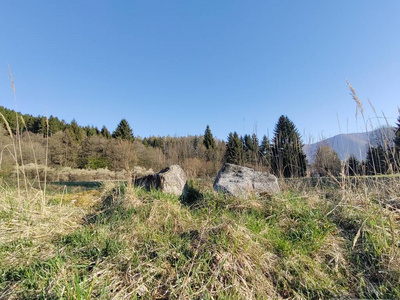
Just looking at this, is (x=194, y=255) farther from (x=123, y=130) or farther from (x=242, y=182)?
(x=123, y=130)

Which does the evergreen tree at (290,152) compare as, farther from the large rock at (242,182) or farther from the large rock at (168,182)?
the large rock at (168,182)

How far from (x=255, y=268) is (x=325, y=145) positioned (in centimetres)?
472

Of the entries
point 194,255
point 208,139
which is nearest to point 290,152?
point 194,255

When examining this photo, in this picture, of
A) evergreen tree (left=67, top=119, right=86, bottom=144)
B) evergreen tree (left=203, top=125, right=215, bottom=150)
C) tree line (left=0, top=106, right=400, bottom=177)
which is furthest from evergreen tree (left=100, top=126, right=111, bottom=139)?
evergreen tree (left=203, top=125, right=215, bottom=150)

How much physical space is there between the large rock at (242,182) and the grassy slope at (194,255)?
3.87ft

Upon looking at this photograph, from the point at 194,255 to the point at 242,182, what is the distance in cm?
255

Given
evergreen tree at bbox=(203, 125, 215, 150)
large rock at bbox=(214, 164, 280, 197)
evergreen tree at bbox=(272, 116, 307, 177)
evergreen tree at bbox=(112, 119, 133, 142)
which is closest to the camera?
large rock at bbox=(214, 164, 280, 197)

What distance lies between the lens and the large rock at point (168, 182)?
3965 millimetres

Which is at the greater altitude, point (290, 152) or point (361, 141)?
point (290, 152)

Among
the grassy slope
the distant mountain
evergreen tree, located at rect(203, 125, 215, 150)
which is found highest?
evergreen tree, located at rect(203, 125, 215, 150)

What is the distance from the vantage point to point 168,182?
13.2 feet

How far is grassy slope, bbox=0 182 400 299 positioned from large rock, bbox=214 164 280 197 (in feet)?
3.87

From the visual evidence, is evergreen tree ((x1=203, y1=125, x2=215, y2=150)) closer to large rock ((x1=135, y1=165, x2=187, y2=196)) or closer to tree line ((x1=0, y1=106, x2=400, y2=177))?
tree line ((x1=0, y1=106, x2=400, y2=177))

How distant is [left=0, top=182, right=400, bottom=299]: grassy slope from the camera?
1.37m
